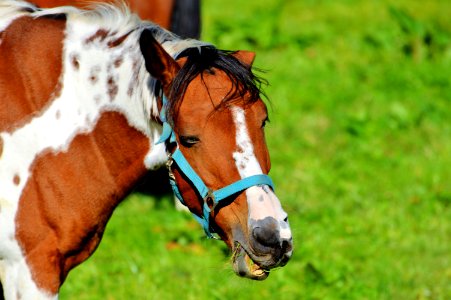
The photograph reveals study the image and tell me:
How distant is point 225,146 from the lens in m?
2.91

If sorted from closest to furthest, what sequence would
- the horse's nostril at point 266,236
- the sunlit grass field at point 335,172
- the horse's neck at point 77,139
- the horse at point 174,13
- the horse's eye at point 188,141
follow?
the horse's nostril at point 266,236
the horse's eye at point 188,141
the horse's neck at point 77,139
the sunlit grass field at point 335,172
the horse at point 174,13

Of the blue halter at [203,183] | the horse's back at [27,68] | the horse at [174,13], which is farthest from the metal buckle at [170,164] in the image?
the horse at [174,13]

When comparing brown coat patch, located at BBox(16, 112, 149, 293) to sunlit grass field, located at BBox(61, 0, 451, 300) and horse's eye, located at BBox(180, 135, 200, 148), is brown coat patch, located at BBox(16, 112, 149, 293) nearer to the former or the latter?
horse's eye, located at BBox(180, 135, 200, 148)

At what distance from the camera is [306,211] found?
5.75m

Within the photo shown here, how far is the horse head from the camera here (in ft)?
9.46

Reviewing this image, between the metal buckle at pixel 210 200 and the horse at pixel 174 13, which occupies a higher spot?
the metal buckle at pixel 210 200

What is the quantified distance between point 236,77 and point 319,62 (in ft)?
17.6

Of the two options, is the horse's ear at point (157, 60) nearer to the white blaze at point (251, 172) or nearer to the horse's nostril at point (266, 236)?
the white blaze at point (251, 172)

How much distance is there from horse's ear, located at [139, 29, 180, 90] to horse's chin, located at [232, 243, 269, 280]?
24.3 inches

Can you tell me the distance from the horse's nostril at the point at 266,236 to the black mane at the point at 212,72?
44 centimetres

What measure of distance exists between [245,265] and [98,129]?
73 centimetres

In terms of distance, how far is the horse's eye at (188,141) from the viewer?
2.95 meters

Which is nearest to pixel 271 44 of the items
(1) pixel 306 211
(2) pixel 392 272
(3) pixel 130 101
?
(1) pixel 306 211

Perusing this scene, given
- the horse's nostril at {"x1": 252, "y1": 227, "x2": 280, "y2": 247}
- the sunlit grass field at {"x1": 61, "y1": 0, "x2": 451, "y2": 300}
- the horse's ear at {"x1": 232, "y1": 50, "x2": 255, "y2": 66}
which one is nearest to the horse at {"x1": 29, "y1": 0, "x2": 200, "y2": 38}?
the sunlit grass field at {"x1": 61, "y1": 0, "x2": 451, "y2": 300}
